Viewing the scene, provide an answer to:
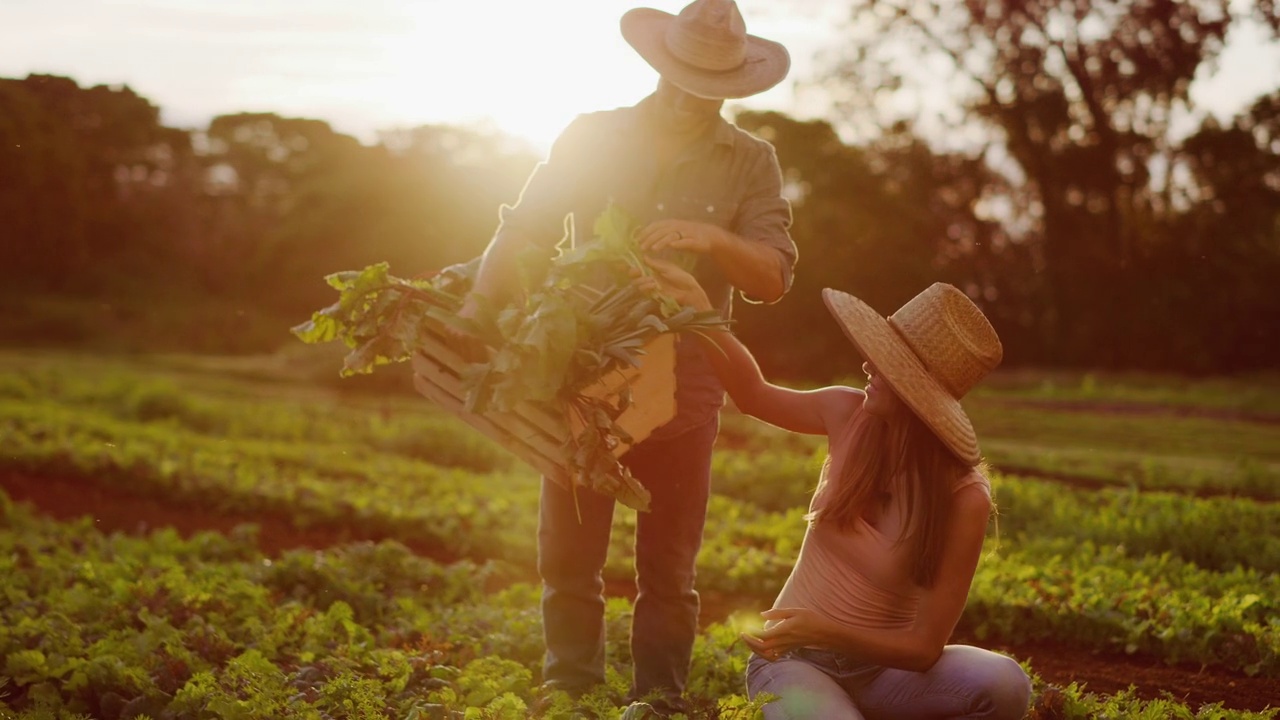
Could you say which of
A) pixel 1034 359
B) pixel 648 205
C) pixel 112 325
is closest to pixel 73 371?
pixel 112 325

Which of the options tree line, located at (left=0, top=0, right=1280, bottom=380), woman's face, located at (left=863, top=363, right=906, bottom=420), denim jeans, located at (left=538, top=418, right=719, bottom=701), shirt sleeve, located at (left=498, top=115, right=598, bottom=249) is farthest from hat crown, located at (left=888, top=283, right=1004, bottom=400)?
tree line, located at (left=0, top=0, right=1280, bottom=380)

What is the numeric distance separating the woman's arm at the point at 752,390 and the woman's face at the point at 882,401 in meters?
0.28

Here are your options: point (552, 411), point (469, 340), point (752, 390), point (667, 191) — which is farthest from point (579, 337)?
point (667, 191)

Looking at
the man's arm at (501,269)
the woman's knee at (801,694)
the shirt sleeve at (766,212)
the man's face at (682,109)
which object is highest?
the man's face at (682,109)

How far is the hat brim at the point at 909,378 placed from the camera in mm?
3279

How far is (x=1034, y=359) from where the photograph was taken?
24109 millimetres

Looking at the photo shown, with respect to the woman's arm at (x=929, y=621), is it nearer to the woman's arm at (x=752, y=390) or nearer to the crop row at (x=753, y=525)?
the woman's arm at (x=752, y=390)

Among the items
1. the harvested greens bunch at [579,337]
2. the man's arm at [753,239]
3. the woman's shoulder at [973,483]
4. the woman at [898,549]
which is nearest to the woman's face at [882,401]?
the woman at [898,549]

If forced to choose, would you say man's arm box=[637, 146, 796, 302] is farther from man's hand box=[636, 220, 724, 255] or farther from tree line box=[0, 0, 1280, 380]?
tree line box=[0, 0, 1280, 380]

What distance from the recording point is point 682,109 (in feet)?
13.3

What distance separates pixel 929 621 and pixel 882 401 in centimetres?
61

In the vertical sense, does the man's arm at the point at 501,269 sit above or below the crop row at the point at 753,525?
above

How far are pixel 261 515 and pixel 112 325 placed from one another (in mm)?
23486

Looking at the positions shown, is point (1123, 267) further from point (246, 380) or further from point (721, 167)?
point (721, 167)
